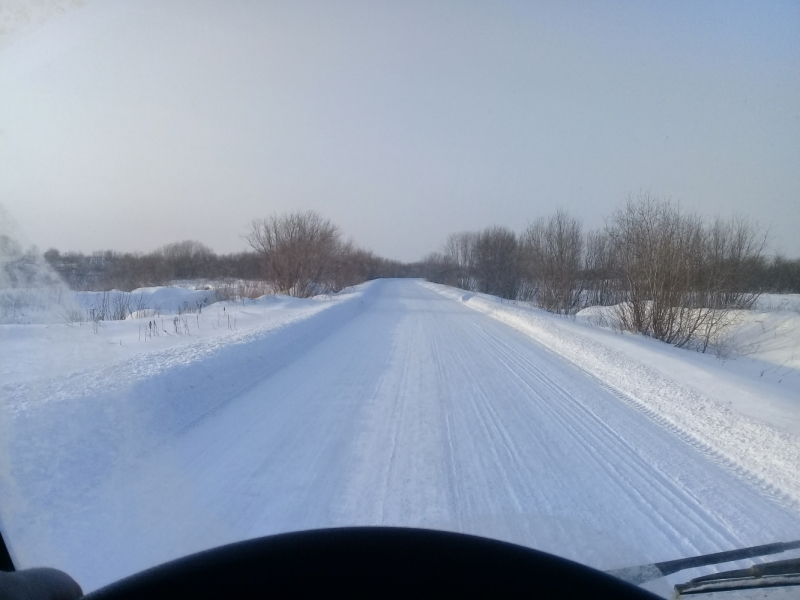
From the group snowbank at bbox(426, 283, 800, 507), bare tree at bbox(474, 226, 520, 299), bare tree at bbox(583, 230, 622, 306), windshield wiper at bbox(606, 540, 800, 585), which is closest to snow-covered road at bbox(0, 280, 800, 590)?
windshield wiper at bbox(606, 540, 800, 585)

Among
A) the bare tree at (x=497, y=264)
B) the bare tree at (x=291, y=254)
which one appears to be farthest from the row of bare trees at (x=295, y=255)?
the bare tree at (x=497, y=264)

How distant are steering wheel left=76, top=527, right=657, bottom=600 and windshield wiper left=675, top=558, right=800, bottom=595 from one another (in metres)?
1.40

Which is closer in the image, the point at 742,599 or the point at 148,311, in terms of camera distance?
the point at 742,599

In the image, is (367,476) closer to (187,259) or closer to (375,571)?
(375,571)

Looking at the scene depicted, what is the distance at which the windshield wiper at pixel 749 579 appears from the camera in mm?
3410

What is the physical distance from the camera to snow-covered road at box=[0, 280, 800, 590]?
4.61 m

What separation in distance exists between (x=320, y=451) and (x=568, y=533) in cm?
308

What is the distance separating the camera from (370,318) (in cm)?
2588

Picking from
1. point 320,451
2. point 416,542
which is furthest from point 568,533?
point 320,451

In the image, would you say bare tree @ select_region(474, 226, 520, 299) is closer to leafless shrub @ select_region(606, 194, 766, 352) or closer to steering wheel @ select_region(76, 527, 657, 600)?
leafless shrub @ select_region(606, 194, 766, 352)

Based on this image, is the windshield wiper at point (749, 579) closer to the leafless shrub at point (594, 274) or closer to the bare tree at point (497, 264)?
the leafless shrub at point (594, 274)

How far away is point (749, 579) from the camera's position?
138 inches

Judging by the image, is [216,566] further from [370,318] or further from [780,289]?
[780,289]

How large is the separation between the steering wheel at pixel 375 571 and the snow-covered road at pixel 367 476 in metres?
1.92
